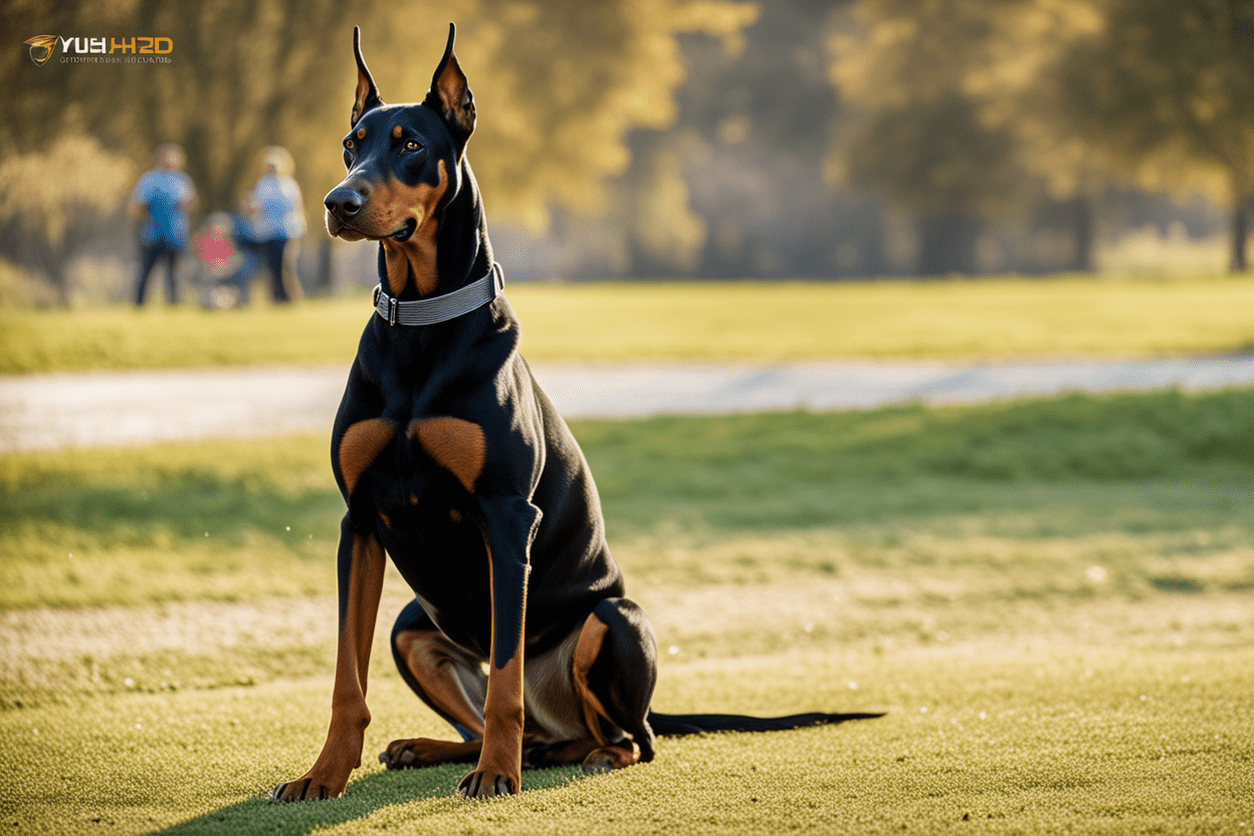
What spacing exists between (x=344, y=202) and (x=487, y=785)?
1.54 meters

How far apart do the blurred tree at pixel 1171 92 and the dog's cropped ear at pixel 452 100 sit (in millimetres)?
21810

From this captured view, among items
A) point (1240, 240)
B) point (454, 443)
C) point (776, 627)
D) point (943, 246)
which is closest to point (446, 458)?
point (454, 443)

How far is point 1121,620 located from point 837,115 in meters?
48.2

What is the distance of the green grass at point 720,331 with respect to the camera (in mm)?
16031

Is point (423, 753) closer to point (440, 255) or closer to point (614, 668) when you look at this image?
point (614, 668)

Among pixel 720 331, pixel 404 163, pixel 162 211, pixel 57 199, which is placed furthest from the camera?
pixel 57 199

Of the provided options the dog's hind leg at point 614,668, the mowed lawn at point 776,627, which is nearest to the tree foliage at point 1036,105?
the mowed lawn at point 776,627

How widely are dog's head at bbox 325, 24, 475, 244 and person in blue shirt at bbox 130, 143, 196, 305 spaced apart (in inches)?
612

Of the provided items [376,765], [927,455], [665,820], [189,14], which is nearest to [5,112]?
[189,14]

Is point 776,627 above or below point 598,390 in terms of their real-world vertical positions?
below

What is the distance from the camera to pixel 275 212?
19.3 metres

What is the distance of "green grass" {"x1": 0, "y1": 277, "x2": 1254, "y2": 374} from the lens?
631 inches

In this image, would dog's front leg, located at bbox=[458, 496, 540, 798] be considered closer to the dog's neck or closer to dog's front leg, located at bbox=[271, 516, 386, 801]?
dog's front leg, located at bbox=[271, 516, 386, 801]

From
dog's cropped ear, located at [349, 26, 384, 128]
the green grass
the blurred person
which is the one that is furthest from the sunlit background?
dog's cropped ear, located at [349, 26, 384, 128]
